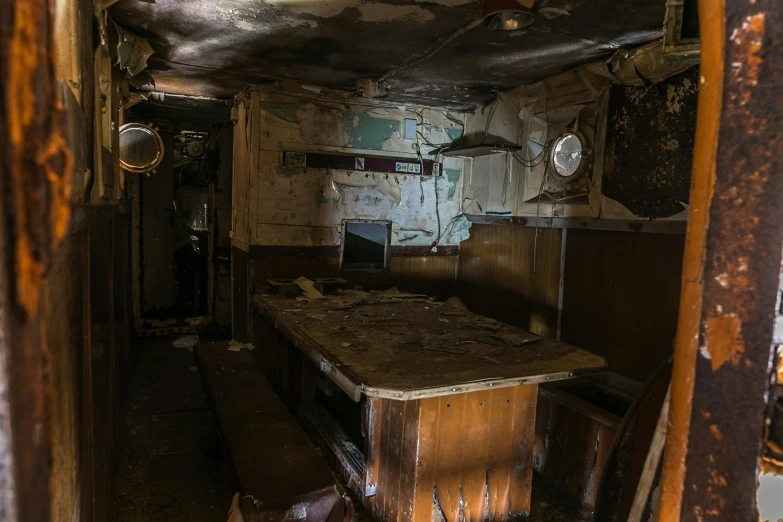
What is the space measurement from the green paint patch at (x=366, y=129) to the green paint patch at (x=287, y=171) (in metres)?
0.56

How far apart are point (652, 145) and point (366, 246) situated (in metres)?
2.62

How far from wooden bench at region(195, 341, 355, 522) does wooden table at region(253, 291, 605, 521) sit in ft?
1.25

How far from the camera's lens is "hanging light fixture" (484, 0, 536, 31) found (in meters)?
2.31

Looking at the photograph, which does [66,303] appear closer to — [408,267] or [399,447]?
[399,447]

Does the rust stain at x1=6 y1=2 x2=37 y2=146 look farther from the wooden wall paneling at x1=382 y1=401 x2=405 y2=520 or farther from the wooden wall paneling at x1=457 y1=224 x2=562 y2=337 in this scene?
the wooden wall paneling at x1=457 y1=224 x2=562 y2=337

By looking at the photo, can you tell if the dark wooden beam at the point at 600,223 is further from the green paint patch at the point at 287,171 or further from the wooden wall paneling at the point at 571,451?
the green paint patch at the point at 287,171

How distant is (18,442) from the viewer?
424 mm

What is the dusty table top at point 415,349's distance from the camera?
2086 millimetres

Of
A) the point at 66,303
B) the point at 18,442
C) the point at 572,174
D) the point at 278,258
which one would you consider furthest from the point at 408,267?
the point at 18,442

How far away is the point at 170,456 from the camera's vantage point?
3281 millimetres

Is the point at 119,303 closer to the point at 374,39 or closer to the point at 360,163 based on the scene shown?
the point at 374,39

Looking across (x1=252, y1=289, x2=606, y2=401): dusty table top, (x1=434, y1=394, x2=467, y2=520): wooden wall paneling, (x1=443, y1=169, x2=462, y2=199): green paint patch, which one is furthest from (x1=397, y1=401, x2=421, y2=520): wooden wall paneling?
(x1=443, y1=169, x2=462, y2=199): green paint patch

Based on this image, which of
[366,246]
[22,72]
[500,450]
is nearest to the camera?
[22,72]

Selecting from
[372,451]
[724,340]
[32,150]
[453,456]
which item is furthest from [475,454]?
[32,150]
